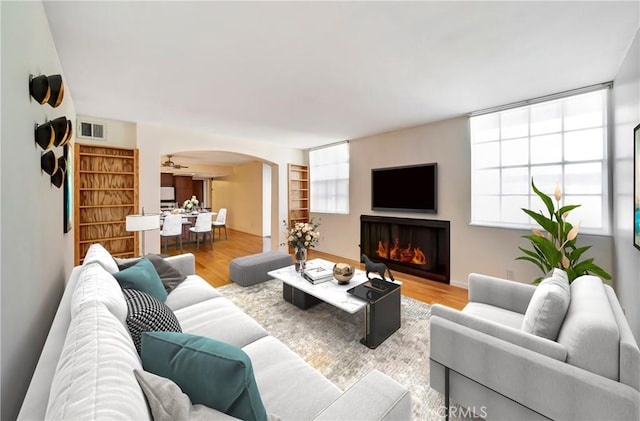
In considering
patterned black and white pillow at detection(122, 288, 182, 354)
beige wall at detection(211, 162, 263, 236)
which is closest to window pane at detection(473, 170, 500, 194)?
patterned black and white pillow at detection(122, 288, 182, 354)

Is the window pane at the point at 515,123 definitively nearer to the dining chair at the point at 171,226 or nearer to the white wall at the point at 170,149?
the white wall at the point at 170,149

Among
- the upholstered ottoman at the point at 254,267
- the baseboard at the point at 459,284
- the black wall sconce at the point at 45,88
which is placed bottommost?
the baseboard at the point at 459,284

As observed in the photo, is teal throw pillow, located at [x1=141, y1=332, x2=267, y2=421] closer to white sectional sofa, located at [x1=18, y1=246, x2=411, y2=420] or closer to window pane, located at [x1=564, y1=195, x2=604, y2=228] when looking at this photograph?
white sectional sofa, located at [x1=18, y1=246, x2=411, y2=420]

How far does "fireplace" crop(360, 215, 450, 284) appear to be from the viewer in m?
3.93

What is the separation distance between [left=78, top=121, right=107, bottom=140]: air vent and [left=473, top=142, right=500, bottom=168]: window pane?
5481mm

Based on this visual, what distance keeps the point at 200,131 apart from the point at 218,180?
685cm

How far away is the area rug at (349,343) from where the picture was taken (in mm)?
1802

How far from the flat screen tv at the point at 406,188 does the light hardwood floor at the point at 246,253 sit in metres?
1.17

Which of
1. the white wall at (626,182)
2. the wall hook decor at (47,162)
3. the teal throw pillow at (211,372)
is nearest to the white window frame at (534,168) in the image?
the white wall at (626,182)

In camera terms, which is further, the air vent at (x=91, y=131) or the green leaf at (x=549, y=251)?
the air vent at (x=91, y=131)

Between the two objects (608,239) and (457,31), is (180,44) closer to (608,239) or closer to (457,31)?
(457,31)

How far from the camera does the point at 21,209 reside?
3.80 ft

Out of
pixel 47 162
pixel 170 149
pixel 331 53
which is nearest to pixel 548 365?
pixel 331 53

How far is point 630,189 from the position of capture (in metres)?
1.98
